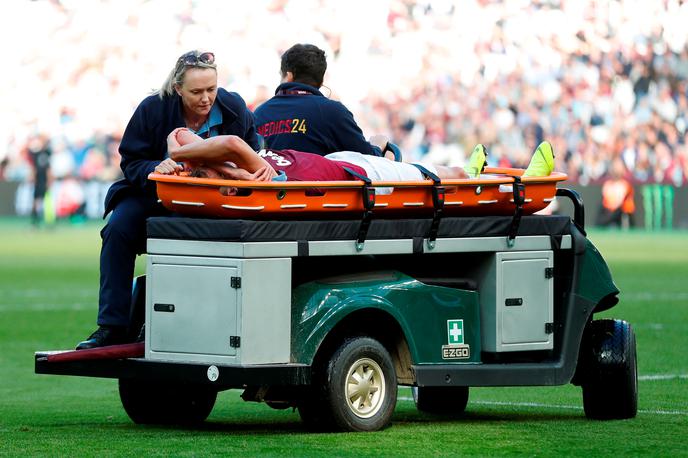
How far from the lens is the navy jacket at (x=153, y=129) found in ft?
24.3

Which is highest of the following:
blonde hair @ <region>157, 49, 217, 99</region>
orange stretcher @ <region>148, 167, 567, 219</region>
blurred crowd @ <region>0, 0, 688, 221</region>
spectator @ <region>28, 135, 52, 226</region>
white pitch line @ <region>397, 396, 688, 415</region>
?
blurred crowd @ <region>0, 0, 688, 221</region>

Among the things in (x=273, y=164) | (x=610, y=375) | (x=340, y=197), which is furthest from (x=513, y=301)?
(x=273, y=164)

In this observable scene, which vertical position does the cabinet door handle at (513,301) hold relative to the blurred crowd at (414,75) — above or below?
below

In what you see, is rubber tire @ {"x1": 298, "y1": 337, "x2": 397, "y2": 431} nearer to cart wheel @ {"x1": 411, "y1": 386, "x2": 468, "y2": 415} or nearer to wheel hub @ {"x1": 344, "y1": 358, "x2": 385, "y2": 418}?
wheel hub @ {"x1": 344, "y1": 358, "x2": 385, "y2": 418}

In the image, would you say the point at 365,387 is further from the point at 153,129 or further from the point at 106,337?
the point at 153,129

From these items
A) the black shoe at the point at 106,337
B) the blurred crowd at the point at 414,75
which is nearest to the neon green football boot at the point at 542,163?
the black shoe at the point at 106,337

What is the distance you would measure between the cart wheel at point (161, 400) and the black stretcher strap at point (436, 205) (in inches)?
63.1

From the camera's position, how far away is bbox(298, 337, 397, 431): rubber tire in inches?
272

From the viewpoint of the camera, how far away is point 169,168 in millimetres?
6996

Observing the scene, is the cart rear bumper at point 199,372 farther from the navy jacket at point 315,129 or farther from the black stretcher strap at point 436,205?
the navy jacket at point 315,129

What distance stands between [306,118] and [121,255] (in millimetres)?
1268

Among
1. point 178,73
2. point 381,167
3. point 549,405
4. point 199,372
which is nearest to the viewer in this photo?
point 199,372

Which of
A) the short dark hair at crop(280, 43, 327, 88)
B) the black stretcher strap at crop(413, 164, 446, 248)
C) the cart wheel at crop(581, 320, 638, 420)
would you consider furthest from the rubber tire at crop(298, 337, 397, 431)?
the short dark hair at crop(280, 43, 327, 88)

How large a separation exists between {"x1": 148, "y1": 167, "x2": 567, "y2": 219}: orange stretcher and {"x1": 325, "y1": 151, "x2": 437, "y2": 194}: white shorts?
0.17m
